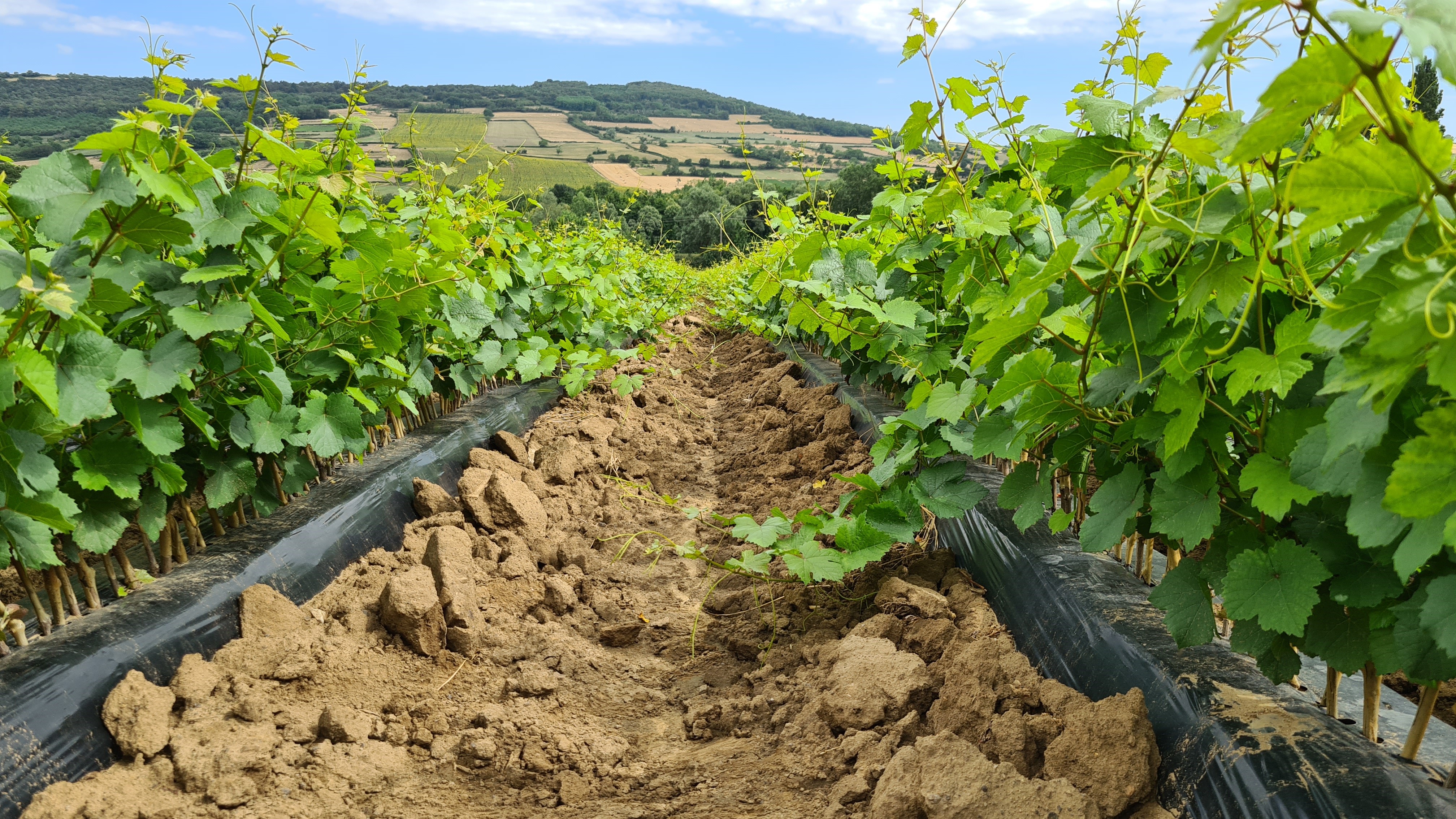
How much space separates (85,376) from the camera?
1815mm

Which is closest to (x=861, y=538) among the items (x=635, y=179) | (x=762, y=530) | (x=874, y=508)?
(x=874, y=508)

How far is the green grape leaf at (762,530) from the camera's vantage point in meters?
2.43

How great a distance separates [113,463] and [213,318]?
1.48ft

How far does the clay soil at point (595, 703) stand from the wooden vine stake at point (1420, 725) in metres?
0.38

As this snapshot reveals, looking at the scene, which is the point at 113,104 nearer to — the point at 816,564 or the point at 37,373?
the point at 37,373

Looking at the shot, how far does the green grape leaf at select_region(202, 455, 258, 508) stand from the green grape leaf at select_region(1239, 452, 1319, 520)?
2659mm

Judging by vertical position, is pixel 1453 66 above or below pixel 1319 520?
above

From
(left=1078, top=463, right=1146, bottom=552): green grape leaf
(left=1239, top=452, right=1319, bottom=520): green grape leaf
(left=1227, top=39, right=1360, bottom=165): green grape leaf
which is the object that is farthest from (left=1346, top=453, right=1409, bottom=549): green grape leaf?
(left=1078, top=463, right=1146, bottom=552): green grape leaf

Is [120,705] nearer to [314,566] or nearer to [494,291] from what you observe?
[314,566]

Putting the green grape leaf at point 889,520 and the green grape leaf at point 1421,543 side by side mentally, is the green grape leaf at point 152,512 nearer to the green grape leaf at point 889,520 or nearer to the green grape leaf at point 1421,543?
the green grape leaf at point 889,520

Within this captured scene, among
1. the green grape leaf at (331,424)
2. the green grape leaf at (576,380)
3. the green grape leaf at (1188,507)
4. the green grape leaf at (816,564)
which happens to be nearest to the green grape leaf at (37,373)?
the green grape leaf at (331,424)

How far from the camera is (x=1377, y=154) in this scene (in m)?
0.85

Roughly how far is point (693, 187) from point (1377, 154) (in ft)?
105

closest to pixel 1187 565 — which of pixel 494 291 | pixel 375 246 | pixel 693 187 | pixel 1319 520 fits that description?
pixel 1319 520
